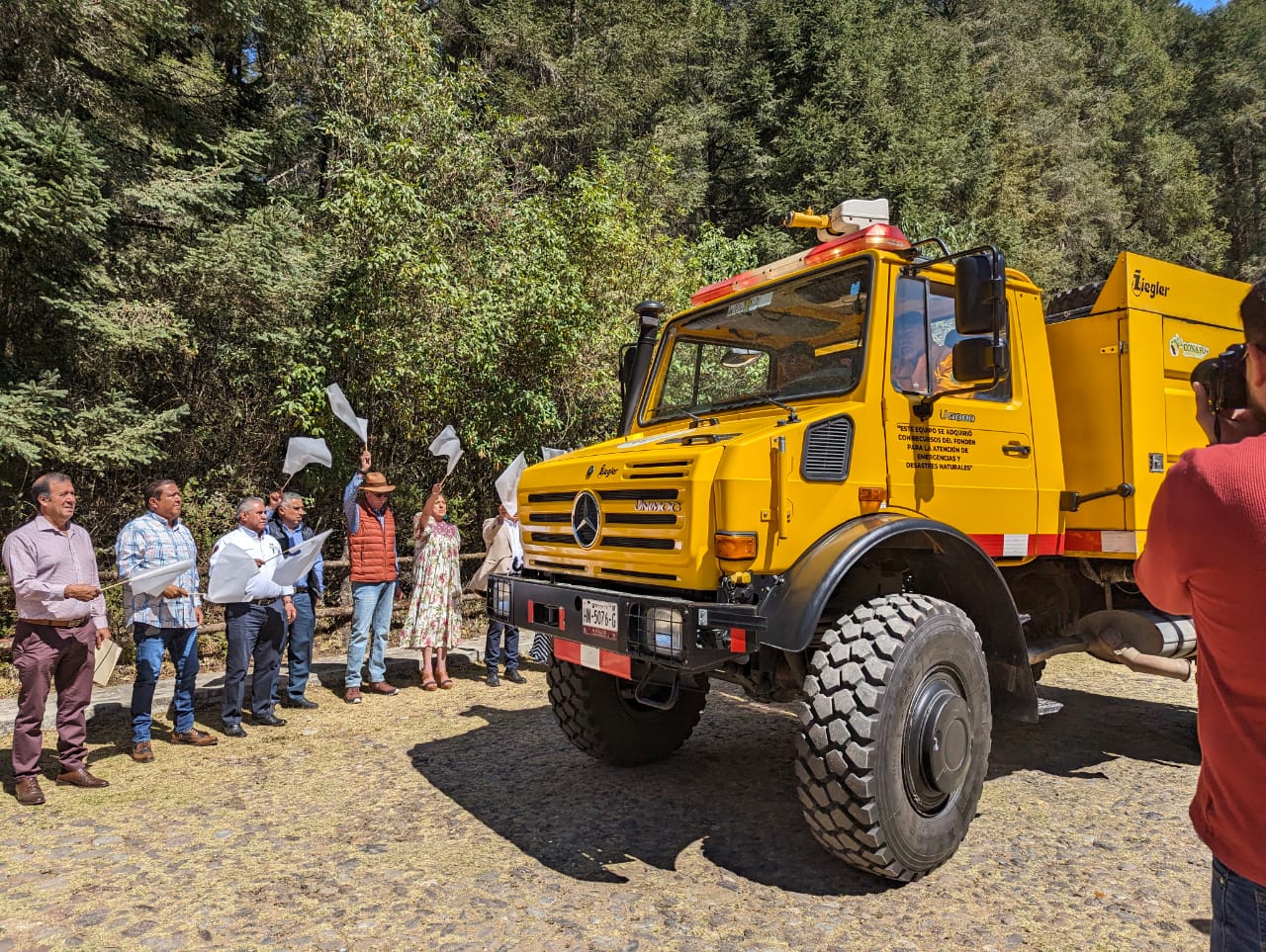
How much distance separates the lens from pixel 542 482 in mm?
4242

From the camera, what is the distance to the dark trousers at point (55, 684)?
14.8 ft

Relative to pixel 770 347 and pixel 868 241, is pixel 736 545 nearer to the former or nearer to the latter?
pixel 770 347

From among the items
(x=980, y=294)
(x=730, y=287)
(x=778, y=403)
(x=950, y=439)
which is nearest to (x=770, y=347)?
(x=730, y=287)

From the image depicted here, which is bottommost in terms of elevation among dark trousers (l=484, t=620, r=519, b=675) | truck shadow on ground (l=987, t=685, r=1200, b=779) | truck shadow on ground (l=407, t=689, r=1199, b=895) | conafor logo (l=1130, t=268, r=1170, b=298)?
truck shadow on ground (l=987, t=685, r=1200, b=779)

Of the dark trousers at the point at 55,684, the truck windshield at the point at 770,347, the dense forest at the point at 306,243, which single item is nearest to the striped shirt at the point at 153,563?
the dark trousers at the point at 55,684

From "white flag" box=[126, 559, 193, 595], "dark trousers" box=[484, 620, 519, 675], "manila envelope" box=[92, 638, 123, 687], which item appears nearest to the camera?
"manila envelope" box=[92, 638, 123, 687]

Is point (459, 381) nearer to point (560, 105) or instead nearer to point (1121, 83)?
point (560, 105)

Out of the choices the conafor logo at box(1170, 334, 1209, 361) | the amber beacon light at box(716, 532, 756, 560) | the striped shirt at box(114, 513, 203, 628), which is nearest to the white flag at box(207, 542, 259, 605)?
the striped shirt at box(114, 513, 203, 628)

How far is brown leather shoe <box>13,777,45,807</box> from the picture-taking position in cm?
441

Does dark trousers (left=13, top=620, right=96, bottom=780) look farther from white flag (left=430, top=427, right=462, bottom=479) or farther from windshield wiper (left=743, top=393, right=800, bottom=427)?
windshield wiper (left=743, top=393, right=800, bottom=427)

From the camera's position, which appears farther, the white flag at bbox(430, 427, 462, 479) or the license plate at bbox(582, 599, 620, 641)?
the white flag at bbox(430, 427, 462, 479)

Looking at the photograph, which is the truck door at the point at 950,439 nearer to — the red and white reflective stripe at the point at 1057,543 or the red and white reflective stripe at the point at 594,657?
the red and white reflective stripe at the point at 1057,543

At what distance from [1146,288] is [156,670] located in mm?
6400

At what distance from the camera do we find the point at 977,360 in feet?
11.6
